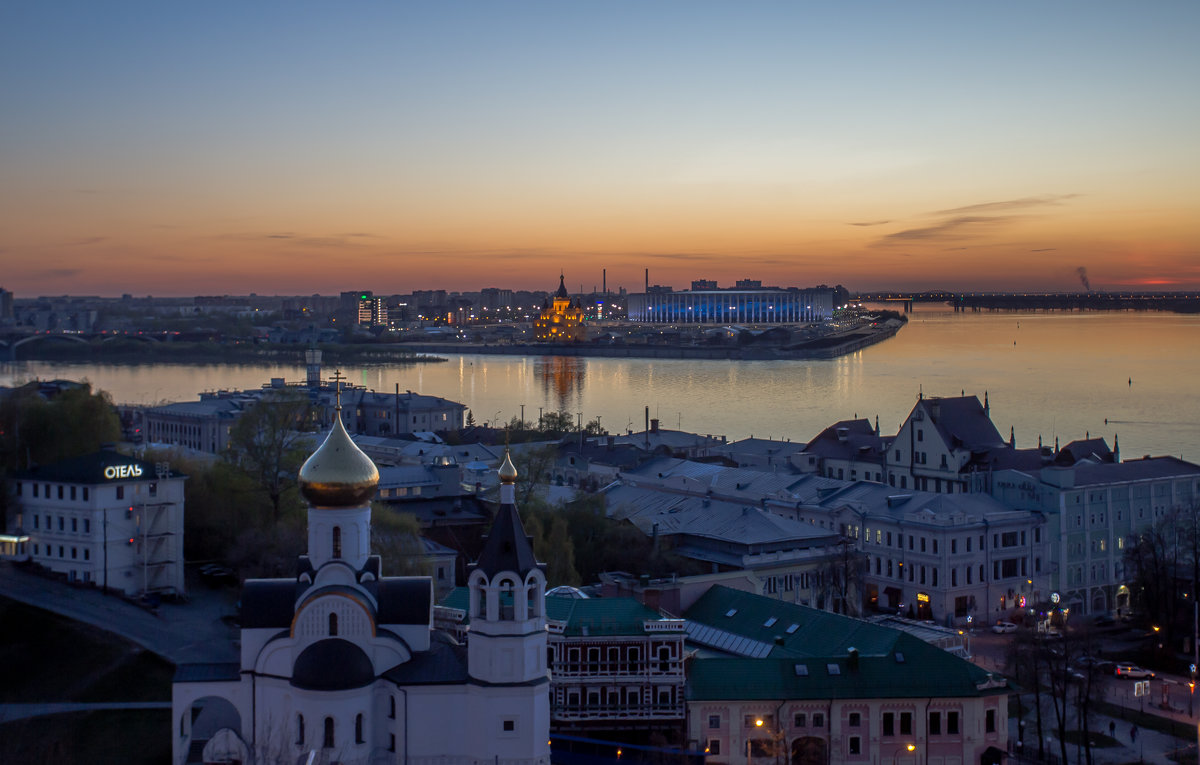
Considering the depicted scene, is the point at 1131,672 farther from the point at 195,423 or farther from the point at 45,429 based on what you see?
the point at 195,423

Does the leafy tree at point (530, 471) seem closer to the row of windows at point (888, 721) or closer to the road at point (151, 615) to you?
the road at point (151, 615)

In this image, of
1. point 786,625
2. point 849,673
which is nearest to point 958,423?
point 786,625

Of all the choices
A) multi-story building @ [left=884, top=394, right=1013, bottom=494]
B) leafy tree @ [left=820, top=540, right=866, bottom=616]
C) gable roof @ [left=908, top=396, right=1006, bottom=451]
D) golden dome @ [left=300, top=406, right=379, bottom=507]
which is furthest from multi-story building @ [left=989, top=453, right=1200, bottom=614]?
golden dome @ [left=300, top=406, right=379, bottom=507]

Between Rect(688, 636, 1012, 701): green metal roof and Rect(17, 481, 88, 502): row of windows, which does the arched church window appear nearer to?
Rect(688, 636, 1012, 701): green metal roof

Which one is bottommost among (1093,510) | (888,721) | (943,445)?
(888,721)

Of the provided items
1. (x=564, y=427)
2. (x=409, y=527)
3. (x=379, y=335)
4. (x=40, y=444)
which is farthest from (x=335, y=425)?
(x=379, y=335)

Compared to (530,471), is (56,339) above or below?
above

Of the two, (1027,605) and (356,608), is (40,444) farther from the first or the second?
(1027,605)
